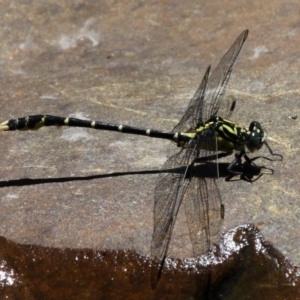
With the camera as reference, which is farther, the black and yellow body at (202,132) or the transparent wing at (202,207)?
the black and yellow body at (202,132)

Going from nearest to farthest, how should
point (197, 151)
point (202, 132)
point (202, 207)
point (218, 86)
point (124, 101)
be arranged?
point (202, 207), point (197, 151), point (202, 132), point (218, 86), point (124, 101)

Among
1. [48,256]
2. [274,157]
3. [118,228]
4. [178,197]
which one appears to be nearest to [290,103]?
[274,157]

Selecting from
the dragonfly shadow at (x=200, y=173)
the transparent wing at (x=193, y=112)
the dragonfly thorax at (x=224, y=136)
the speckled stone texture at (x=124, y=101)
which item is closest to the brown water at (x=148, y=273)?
the speckled stone texture at (x=124, y=101)

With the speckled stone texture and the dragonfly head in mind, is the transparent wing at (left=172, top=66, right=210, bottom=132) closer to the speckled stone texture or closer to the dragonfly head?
the speckled stone texture

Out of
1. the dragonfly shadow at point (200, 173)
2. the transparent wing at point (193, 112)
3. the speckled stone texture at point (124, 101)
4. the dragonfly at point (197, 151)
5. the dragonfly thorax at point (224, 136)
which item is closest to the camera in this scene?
the dragonfly at point (197, 151)

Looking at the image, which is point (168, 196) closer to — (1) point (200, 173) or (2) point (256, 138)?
(1) point (200, 173)

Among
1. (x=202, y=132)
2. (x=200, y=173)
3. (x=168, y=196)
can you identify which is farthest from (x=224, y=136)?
(x=168, y=196)

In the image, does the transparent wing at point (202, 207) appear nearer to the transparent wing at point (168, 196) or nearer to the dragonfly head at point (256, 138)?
the transparent wing at point (168, 196)
